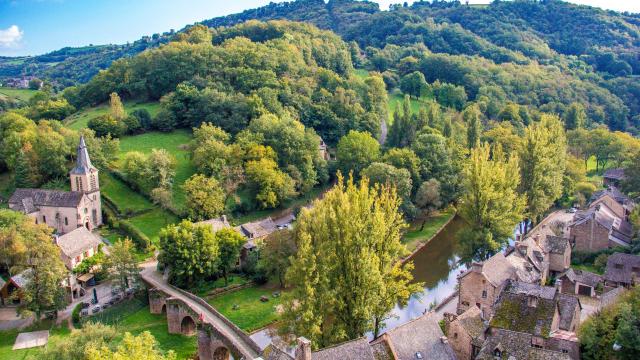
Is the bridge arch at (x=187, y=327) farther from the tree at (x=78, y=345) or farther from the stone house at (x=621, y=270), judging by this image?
the stone house at (x=621, y=270)

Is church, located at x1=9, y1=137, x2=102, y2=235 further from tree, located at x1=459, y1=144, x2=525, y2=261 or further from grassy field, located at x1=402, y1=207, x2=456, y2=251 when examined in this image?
tree, located at x1=459, y1=144, x2=525, y2=261

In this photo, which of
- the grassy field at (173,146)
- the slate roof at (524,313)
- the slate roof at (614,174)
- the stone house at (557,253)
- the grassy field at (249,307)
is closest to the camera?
the slate roof at (524,313)

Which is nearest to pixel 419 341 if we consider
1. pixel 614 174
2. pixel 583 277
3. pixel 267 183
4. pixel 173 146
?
pixel 583 277

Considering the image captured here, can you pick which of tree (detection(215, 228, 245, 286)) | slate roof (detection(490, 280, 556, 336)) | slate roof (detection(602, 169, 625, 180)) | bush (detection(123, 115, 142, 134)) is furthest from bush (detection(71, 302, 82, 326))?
slate roof (detection(602, 169, 625, 180))

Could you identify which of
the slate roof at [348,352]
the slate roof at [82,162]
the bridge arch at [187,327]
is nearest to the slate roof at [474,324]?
the slate roof at [348,352]

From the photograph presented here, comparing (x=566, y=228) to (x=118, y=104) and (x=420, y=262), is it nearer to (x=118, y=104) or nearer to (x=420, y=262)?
(x=420, y=262)

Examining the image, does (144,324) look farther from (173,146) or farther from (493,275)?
(173,146)
